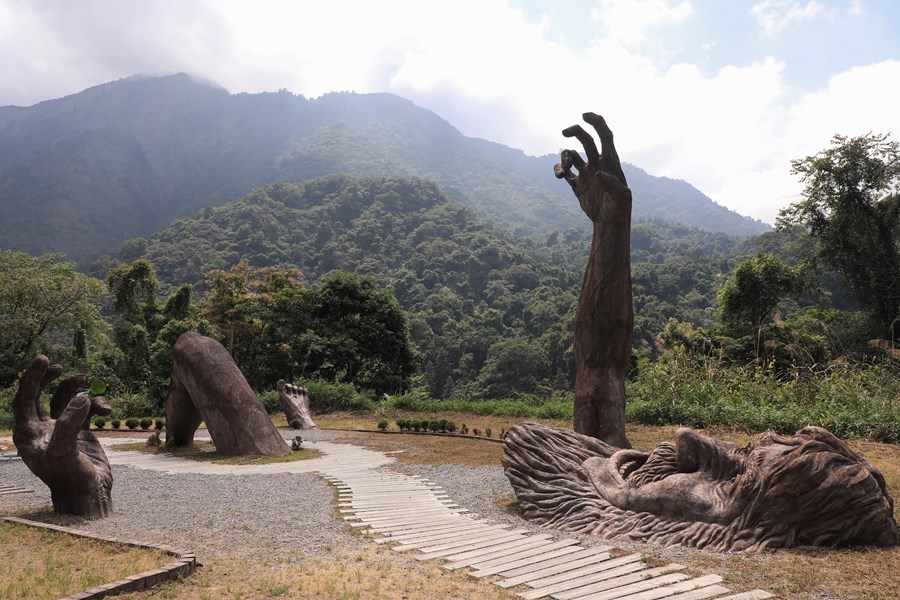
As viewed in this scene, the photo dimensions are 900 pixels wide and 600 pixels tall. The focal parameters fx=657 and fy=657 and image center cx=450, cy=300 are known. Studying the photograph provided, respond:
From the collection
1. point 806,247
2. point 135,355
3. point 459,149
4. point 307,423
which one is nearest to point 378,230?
point 135,355

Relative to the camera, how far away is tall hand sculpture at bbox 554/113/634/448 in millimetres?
8258

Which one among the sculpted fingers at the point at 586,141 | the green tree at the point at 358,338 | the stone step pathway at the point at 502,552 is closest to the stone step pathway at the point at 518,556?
the stone step pathway at the point at 502,552

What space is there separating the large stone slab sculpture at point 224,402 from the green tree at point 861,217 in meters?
22.1

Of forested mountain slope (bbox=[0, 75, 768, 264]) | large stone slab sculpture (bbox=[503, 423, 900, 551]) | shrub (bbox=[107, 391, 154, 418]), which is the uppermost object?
forested mountain slope (bbox=[0, 75, 768, 264])

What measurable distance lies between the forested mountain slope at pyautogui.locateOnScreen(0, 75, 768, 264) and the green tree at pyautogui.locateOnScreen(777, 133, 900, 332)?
7166 centimetres

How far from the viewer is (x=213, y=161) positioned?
403 ft

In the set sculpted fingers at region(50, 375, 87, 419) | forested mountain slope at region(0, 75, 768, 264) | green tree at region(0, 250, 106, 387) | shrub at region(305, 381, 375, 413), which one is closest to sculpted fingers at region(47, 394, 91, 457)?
sculpted fingers at region(50, 375, 87, 419)

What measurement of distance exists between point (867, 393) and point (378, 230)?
51.1 m

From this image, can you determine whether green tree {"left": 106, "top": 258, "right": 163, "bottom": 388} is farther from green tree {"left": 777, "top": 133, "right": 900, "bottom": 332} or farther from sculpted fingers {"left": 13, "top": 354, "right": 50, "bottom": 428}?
green tree {"left": 777, "top": 133, "right": 900, "bottom": 332}

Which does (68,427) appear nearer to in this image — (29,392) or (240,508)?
(29,392)

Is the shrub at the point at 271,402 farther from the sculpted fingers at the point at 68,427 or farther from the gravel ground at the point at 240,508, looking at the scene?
the sculpted fingers at the point at 68,427

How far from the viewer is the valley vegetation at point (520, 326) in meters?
14.5

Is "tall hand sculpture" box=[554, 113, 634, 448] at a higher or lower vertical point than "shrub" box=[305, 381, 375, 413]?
higher

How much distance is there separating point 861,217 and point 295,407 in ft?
68.6
